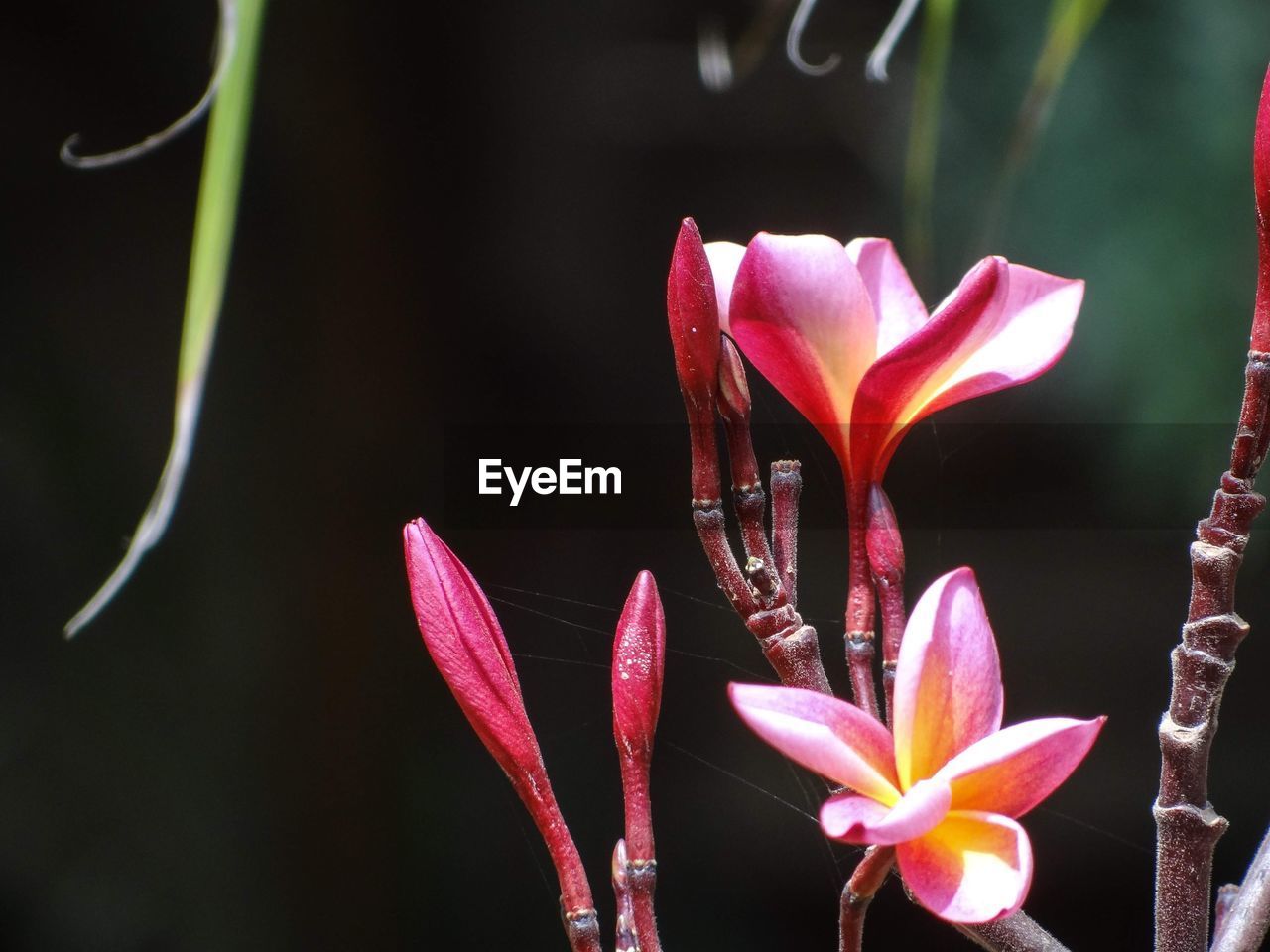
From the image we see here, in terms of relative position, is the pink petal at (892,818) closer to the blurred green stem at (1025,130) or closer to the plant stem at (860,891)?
the plant stem at (860,891)

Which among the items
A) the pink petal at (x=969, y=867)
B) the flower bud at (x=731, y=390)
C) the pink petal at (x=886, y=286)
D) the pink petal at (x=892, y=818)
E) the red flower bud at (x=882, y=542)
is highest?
the pink petal at (x=886, y=286)

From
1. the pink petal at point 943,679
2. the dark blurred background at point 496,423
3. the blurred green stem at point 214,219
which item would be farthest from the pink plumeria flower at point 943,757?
the dark blurred background at point 496,423

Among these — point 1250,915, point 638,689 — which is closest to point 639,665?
point 638,689

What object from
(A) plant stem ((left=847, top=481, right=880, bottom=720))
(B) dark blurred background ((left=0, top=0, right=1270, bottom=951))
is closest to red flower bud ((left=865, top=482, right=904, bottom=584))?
(A) plant stem ((left=847, top=481, right=880, bottom=720))

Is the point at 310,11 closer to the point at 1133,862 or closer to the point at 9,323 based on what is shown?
A: the point at 9,323

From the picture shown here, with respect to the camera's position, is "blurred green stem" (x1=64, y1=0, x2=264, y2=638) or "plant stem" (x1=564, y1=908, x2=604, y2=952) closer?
"plant stem" (x1=564, y1=908, x2=604, y2=952)

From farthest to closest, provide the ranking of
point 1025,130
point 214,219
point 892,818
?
point 1025,130 < point 214,219 < point 892,818

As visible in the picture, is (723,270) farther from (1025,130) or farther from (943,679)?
(1025,130)

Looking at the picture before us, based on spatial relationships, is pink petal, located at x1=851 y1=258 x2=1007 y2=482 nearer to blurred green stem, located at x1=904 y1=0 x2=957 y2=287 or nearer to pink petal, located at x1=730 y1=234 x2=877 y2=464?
pink petal, located at x1=730 y1=234 x2=877 y2=464
